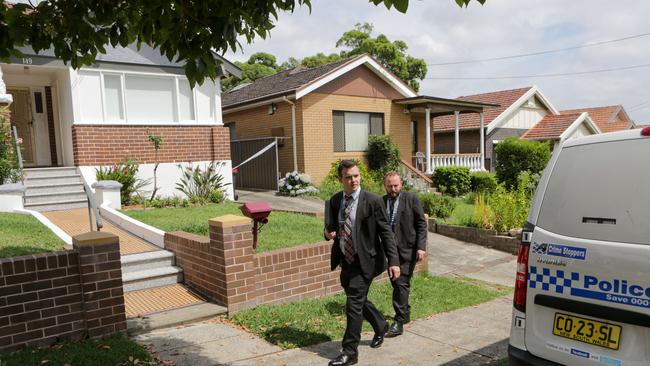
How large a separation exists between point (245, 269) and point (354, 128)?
1300cm

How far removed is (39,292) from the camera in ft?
14.7

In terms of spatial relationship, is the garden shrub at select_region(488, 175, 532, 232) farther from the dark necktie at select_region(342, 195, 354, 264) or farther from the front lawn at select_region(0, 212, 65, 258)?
the front lawn at select_region(0, 212, 65, 258)

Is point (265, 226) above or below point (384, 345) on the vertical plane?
above

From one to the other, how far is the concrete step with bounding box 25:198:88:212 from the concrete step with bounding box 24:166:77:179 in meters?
1.10

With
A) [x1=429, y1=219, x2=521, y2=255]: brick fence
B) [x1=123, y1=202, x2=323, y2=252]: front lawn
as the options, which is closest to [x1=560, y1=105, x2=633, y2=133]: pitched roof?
[x1=429, y1=219, x2=521, y2=255]: brick fence

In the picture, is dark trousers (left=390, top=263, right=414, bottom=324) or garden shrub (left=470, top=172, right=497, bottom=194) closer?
dark trousers (left=390, top=263, right=414, bottom=324)

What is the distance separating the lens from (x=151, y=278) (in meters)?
6.32

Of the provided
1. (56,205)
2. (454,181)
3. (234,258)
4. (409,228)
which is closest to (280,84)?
(454,181)

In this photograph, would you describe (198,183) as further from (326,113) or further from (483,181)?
(483,181)

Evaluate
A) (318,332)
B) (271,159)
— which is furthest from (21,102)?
(318,332)

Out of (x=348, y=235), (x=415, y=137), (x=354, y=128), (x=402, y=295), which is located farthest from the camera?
(x=415, y=137)

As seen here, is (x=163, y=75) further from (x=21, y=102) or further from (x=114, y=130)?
(x=21, y=102)

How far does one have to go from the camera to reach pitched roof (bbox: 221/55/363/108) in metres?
17.3

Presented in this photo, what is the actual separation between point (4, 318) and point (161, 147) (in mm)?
8284
